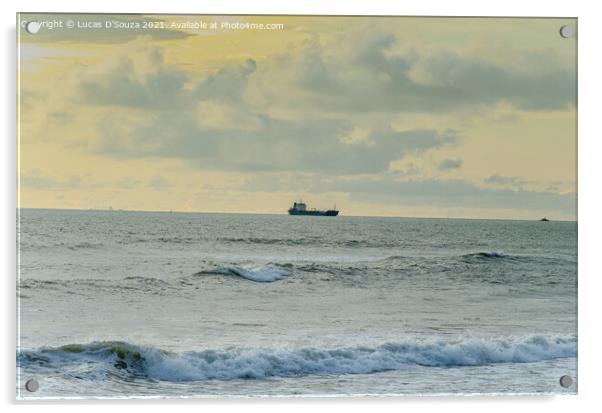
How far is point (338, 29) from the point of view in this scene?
4.65 meters


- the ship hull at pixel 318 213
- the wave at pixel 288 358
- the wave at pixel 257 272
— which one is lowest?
the wave at pixel 288 358

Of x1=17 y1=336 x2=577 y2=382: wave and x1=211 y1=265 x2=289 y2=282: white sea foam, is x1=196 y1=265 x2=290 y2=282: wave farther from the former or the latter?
Result: x1=17 y1=336 x2=577 y2=382: wave

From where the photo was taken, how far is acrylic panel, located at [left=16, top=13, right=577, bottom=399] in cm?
453

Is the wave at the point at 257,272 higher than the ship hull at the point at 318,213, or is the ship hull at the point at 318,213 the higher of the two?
the ship hull at the point at 318,213

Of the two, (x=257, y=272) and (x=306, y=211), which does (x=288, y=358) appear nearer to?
(x=257, y=272)

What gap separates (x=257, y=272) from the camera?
4.63 meters

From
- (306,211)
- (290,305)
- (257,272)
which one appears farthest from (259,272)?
Result: (306,211)

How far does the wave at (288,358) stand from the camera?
4.51 metres

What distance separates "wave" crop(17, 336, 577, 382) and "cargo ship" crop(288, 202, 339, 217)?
719 mm

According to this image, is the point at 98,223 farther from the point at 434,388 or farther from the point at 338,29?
the point at 434,388
